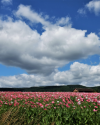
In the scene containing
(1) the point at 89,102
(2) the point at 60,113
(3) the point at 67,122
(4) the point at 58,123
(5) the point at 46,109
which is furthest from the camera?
(1) the point at 89,102

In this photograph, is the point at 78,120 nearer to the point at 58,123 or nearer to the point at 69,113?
the point at 69,113

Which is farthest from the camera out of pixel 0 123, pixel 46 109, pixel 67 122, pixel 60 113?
pixel 46 109

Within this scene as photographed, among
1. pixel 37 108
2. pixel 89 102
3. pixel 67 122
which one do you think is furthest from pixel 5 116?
pixel 89 102

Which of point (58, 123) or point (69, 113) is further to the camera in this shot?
point (69, 113)

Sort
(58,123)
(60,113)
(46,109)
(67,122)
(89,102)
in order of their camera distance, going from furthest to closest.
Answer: (89,102) → (46,109) → (60,113) → (67,122) → (58,123)

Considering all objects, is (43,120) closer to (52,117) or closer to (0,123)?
(52,117)

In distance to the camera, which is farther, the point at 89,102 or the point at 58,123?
the point at 89,102

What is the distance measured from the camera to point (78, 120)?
23.7 ft

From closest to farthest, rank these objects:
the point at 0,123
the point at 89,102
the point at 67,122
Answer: the point at 0,123 < the point at 67,122 < the point at 89,102

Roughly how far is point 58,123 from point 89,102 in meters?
4.98

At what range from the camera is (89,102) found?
10.7 meters

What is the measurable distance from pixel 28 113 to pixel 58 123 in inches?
84.7

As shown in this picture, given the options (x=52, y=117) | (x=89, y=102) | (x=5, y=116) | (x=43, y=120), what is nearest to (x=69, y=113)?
(x=52, y=117)

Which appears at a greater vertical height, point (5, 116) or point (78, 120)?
point (5, 116)
